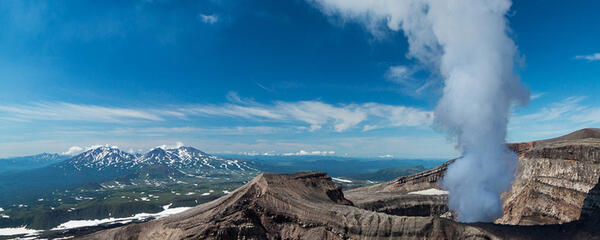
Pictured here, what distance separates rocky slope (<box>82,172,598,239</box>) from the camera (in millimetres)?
28328

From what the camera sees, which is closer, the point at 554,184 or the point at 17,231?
the point at 554,184

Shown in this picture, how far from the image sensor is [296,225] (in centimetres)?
3191

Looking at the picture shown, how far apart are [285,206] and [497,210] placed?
41.2 meters

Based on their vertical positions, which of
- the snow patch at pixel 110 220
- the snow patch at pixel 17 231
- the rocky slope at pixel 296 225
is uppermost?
the rocky slope at pixel 296 225

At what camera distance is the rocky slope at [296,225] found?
92.9 ft

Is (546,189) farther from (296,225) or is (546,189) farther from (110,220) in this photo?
(110,220)

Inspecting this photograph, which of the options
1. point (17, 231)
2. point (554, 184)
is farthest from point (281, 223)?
point (17, 231)

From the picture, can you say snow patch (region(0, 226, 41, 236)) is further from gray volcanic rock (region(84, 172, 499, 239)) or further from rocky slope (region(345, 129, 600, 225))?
rocky slope (region(345, 129, 600, 225))

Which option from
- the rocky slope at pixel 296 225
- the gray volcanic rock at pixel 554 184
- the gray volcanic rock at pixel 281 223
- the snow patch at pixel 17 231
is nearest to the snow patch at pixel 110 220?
the snow patch at pixel 17 231

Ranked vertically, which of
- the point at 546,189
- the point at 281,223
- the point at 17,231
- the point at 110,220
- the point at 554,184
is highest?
the point at 554,184

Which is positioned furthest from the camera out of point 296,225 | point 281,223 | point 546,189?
point 546,189

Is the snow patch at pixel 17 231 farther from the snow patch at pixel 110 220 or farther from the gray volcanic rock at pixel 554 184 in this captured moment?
the gray volcanic rock at pixel 554 184

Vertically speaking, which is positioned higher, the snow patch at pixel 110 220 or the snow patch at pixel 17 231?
the snow patch at pixel 110 220

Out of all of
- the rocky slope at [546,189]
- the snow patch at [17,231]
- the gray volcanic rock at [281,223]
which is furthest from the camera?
the snow patch at [17,231]
